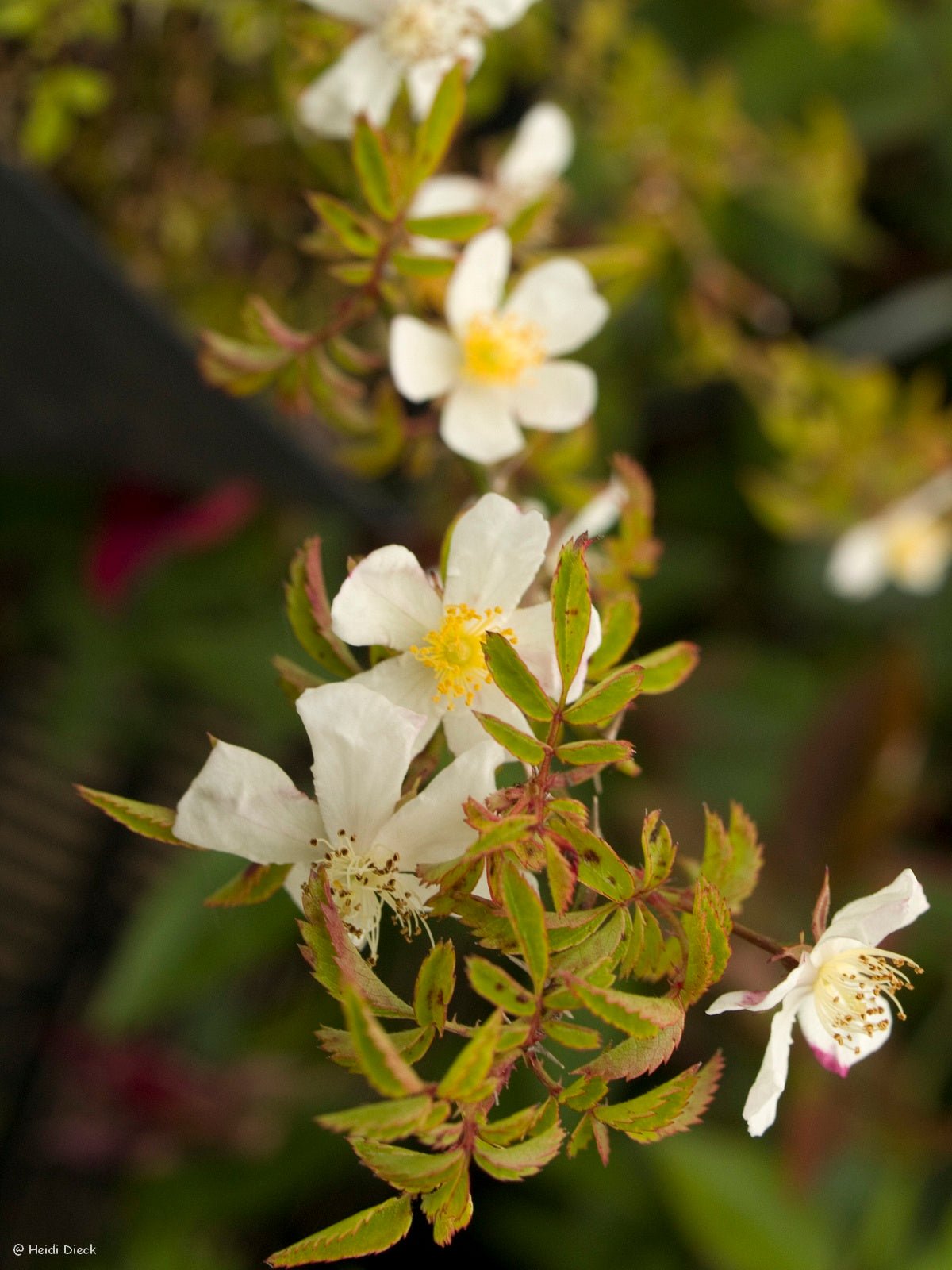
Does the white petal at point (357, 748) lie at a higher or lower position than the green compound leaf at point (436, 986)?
higher

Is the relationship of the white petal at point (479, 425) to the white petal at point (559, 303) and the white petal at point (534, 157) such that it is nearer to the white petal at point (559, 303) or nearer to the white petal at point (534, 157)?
the white petal at point (559, 303)

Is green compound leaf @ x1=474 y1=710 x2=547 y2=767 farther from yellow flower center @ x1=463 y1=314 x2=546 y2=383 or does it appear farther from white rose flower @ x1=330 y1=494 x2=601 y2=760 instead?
yellow flower center @ x1=463 y1=314 x2=546 y2=383

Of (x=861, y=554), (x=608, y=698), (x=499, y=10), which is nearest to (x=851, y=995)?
(x=608, y=698)

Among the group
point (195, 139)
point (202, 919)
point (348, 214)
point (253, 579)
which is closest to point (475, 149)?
point (195, 139)

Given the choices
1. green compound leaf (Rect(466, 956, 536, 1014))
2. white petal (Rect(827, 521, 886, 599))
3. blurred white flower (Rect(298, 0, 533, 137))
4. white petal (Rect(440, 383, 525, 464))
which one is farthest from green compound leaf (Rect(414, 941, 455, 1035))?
white petal (Rect(827, 521, 886, 599))

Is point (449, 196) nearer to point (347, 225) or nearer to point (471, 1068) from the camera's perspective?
point (347, 225)

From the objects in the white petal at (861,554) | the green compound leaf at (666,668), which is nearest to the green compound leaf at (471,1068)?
the green compound leaf at (666,668)
